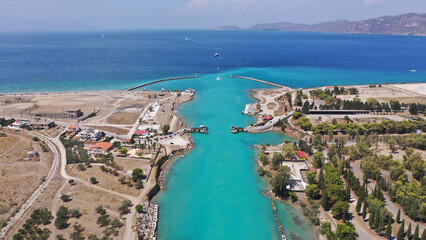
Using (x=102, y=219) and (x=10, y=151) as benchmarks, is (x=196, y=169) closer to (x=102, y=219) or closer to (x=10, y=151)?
(x=102, y=219)

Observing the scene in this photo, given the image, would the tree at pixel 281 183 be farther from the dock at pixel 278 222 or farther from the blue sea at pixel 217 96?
the dock at pixel 278 222

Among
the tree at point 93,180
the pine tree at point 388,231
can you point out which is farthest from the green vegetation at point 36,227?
the pine tree at point 388,231

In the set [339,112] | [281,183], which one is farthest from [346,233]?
[339,112]

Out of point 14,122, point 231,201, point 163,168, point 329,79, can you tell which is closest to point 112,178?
point 163,168

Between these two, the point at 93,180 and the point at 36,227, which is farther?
the point at 93,180

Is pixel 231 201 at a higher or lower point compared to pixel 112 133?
lower

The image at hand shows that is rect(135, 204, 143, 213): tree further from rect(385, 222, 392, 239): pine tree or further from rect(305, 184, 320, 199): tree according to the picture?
rect(385, 222, 392, 239): pine tree

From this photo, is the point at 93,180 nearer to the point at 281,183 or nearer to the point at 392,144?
the point at 281,183
